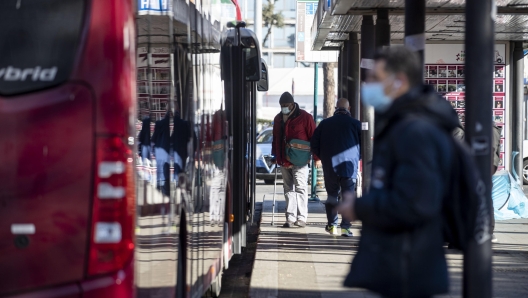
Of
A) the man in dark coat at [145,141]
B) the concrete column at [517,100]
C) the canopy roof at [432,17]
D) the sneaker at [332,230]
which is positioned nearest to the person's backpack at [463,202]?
the man in dark coat at [145,141]

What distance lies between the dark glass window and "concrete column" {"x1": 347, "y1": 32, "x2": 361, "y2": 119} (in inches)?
483

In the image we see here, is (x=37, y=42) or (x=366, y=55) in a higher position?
(x=366, y=55)

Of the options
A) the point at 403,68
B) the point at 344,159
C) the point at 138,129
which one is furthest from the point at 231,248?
the point at 403,68

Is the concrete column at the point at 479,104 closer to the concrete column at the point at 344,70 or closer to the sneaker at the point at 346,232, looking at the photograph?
the sneaker at the point at 346,232

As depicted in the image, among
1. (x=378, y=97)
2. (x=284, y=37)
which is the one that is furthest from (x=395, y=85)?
(x=284, y=37)

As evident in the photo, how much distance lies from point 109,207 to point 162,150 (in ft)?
2.98

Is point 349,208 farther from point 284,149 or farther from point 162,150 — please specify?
point 284,149

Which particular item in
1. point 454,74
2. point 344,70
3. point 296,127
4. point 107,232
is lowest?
point 107,232

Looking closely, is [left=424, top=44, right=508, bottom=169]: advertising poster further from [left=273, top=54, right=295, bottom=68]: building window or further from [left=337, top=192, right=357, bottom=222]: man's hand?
[left=273, top=54, right=295, bottom=68]: building window

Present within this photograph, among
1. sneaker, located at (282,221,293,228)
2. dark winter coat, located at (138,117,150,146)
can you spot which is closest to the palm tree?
sneaker, located at (282,221,293,228)

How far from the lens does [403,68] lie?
3688 millimetres

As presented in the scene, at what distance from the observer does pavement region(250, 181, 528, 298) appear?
8500mm

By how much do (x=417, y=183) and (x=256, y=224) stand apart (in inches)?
515

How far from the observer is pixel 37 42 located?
162 inches
